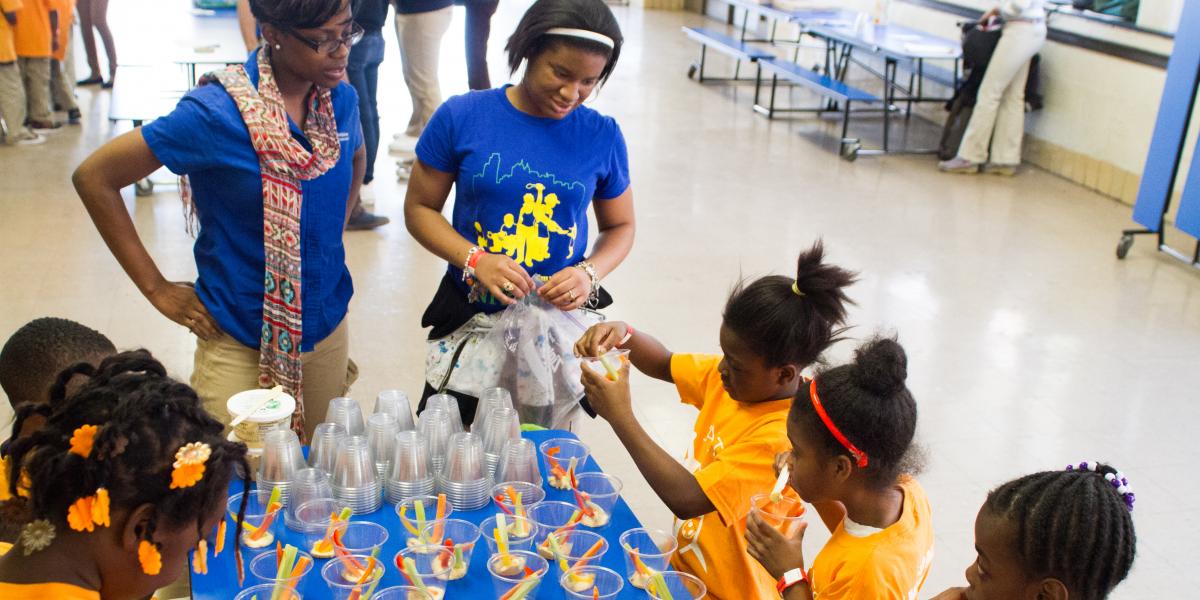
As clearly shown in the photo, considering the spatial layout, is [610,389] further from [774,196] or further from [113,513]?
[774,196]

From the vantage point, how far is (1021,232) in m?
6.49

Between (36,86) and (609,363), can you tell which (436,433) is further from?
(36,86)

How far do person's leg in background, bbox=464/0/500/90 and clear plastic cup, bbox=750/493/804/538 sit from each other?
4.78 m

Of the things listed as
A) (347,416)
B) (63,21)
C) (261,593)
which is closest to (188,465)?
(261,593)

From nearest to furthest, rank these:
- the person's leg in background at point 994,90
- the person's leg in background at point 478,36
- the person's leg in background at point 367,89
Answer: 1. the person's leg in background at point 367,89
2. the person's leg in background at point 478,36
3. the person's leg in background at point 994,90

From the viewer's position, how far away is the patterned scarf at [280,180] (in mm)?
2309

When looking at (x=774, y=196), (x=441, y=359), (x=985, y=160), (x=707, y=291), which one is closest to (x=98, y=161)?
(x=441, y=359)

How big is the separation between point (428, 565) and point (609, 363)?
683 mm

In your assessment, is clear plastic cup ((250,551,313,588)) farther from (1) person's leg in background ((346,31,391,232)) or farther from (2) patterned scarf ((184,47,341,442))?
(1) person's leg in background ((346,31,391,232))

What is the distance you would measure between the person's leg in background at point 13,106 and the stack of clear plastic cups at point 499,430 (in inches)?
228

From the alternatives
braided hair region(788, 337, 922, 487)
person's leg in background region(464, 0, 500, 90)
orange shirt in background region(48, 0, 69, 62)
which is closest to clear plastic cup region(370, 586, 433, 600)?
braided hair region(788, 337, 922, 487)

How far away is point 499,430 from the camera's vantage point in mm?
2314

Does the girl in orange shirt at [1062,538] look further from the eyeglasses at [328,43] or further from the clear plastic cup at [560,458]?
the eyeglasses at [328,43]

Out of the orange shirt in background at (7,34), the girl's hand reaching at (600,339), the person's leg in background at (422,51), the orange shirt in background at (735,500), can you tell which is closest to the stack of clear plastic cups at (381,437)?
the girl's hand reaching at (600,339)
